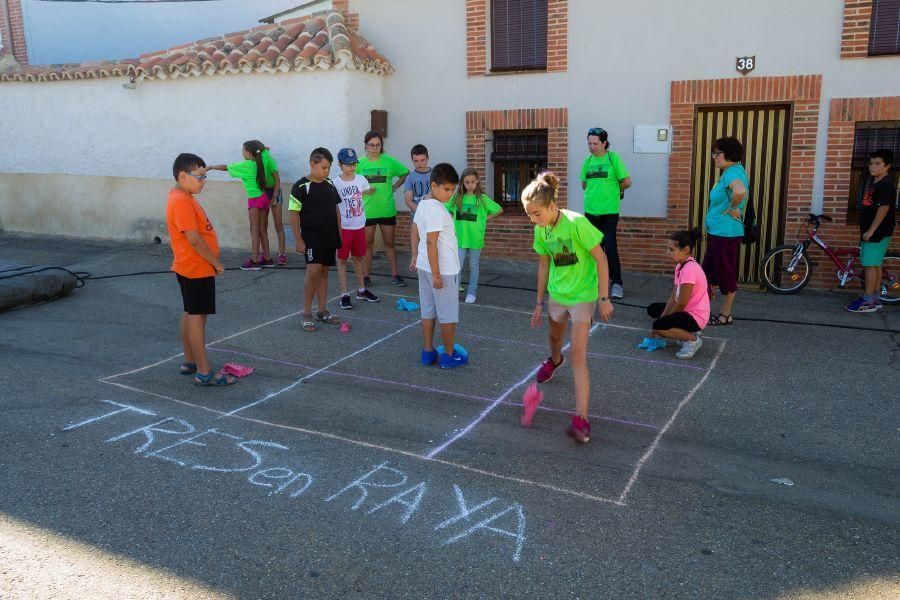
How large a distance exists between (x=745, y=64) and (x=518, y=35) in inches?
121

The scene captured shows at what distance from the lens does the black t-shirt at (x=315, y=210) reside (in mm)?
7383

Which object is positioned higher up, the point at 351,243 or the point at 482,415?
the point at 351,243

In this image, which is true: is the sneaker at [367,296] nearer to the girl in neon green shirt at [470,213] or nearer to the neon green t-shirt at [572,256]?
the girl in neon green shirt at [470,213]

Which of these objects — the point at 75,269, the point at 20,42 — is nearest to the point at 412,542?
the point at 75,269

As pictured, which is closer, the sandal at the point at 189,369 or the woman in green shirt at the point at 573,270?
the woman in green shirt at the point at 573,270

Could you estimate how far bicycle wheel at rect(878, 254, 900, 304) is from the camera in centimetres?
852

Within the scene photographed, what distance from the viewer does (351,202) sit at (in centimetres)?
815

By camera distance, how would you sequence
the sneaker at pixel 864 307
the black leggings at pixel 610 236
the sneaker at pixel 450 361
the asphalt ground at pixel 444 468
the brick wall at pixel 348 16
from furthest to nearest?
1. the brick wall at pixel 348 16
2. the black leggings at pixel 610 236
3. the sneaker at pixel 864 307
4. the sneaker at pixel 450 361
5. the asphalt ground at pixel 444 468

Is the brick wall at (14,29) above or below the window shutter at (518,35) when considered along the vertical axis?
above

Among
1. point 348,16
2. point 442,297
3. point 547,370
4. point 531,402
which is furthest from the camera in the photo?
point 348,16

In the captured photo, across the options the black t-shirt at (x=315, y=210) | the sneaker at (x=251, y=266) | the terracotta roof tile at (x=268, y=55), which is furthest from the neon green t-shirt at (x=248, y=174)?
the black t-shirt at (x=315, y=210)

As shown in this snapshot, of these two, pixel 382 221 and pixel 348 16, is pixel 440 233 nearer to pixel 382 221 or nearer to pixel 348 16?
pixel 382 221

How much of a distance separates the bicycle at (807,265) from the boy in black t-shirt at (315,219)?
5.29 metres

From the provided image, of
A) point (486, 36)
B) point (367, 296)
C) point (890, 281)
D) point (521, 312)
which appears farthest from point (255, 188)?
point (890, 281)
